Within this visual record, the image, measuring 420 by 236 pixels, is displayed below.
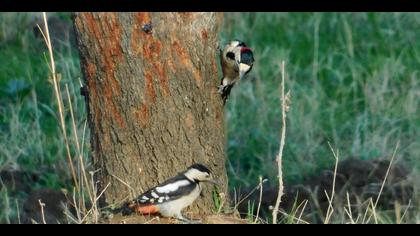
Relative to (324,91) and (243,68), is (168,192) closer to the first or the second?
(243,68)

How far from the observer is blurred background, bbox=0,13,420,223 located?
8914 mm

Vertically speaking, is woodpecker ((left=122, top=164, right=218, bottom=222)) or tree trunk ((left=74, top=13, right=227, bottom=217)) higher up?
tree trunk ((left=74, top=13, right=227, bottom=217))

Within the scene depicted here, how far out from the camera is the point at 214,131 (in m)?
6.07

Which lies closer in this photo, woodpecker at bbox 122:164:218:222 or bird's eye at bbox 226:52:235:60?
woodpecker at bbox 122:164:218:222

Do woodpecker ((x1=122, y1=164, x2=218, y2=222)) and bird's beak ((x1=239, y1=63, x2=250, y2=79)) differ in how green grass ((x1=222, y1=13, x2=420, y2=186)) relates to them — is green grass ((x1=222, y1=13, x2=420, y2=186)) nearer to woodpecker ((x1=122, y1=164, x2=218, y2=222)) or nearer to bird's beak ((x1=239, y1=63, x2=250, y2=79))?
bird's beak ((x1=239, y1=63, x2=250, y2=79))

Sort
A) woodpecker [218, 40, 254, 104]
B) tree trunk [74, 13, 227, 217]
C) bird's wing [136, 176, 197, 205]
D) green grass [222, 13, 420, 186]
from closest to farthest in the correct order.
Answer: bird's wing [136, 176, 197, 205]
tree trunk [74, 13, 227, 217]
woodpecker [218, 40, 254, 104]
green grass [222, 13, 420, 186]

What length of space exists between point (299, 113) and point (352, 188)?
43.9 inches

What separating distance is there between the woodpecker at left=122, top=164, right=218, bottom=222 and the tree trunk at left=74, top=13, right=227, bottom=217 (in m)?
0.26

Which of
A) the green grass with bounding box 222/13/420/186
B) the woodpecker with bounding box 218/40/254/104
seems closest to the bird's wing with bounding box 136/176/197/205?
the woodpecker with bounding box 218/40/254/104

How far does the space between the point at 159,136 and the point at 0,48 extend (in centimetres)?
518

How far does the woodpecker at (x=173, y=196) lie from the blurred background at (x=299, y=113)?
2574 millimetres


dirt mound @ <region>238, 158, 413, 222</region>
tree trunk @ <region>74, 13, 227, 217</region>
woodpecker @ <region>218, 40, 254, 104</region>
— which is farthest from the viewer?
dirt mound @ <region>238, 158, 413, 222</region>
